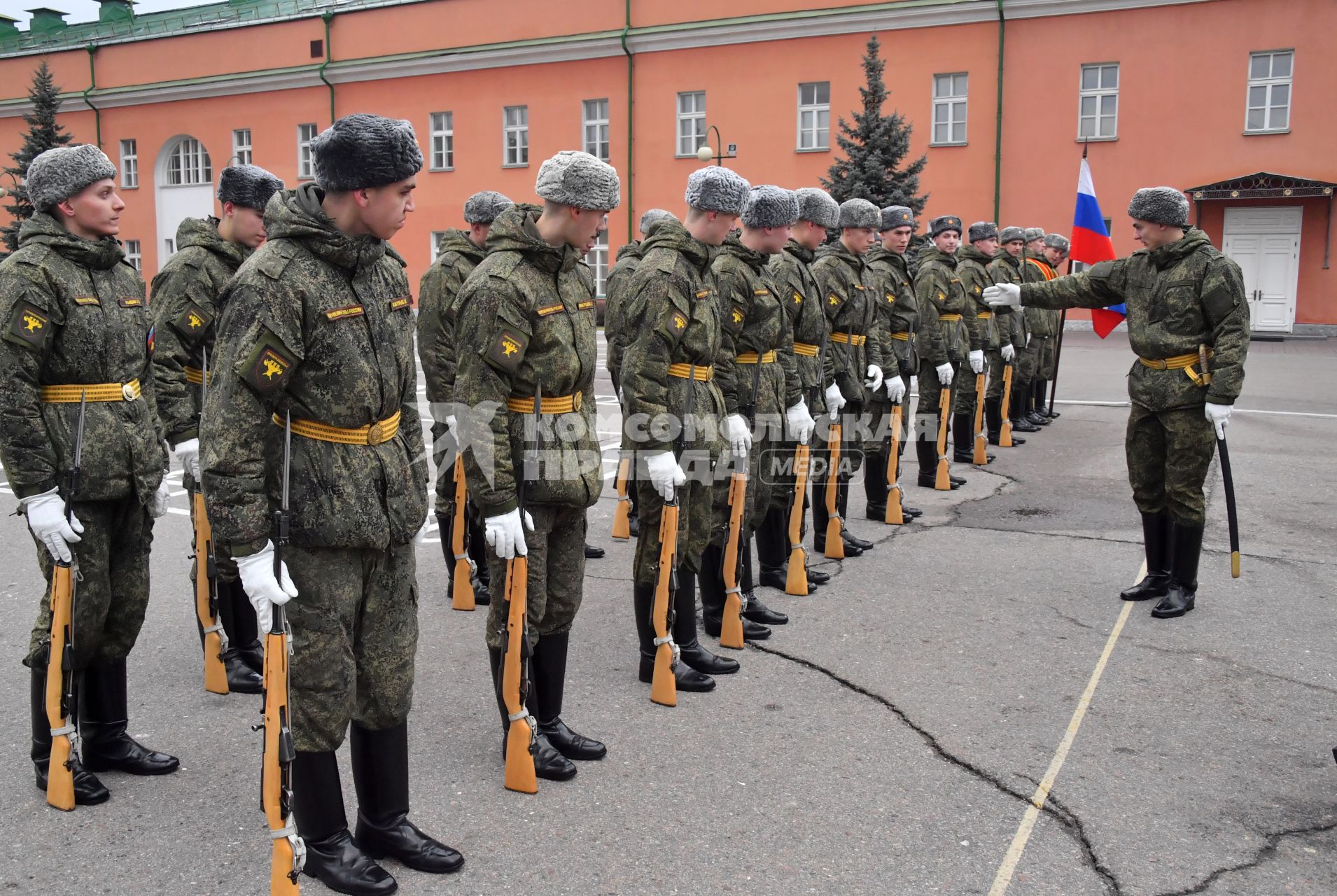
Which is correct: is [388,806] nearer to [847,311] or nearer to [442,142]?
[847,311]

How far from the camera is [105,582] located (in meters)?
4.32

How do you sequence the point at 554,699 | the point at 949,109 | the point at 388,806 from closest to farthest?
the point at 388,806
the point at 554,699
the point at 949,109

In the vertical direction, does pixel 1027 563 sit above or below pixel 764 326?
below

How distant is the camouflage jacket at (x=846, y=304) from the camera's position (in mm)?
7906

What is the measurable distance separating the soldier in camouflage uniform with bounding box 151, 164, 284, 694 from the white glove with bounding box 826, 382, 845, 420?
152 inches

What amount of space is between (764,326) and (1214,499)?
5.50 m

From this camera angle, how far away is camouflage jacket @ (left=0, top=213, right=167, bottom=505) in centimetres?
405

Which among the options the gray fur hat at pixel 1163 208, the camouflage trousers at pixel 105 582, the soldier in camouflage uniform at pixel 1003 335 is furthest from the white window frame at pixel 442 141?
the camouflage trousers at pixel 105 582

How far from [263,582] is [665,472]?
2139 millimetres

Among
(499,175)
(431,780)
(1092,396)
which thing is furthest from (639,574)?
(499,175)

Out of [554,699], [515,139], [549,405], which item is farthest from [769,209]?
[515,139]

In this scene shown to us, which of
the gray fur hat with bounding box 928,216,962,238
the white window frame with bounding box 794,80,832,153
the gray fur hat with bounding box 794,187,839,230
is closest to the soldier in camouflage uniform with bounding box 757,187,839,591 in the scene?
the gray fur hat with bounding box 794,187,839,230

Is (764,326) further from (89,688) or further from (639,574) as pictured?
(89,688)

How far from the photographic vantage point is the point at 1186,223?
6840mm
